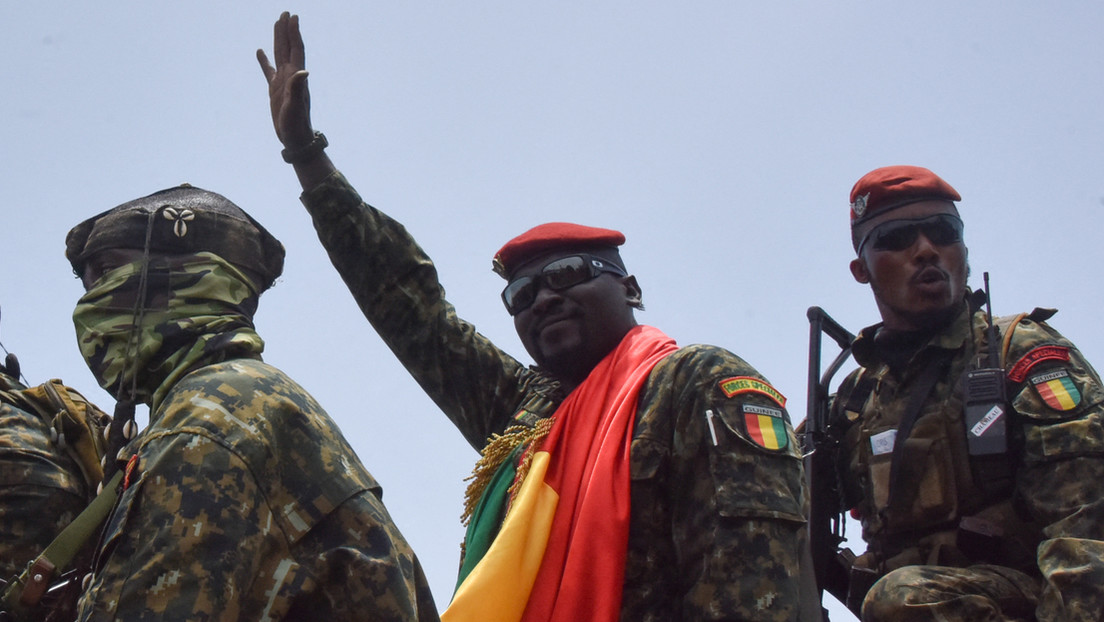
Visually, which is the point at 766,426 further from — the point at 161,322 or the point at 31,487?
the point at 31,487

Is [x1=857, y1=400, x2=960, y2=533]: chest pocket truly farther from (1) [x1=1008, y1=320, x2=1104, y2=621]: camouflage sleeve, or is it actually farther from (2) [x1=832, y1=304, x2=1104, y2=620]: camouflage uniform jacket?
(1) [x1=1008, y1=320, x2=1104, y2=621]: camouflage sleeve

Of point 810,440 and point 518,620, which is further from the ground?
point 810,440

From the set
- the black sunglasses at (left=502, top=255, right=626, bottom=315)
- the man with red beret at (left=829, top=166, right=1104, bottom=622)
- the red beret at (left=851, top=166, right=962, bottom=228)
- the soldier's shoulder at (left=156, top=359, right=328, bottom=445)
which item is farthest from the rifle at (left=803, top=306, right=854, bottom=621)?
the soldier's shoulder at (left=156, top=359, right=328, bottom=445)

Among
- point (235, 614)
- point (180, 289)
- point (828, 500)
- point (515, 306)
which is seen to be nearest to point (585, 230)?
point (515, 306)

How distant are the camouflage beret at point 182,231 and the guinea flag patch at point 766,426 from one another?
166 cm

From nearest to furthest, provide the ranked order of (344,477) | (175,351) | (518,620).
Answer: (344,477) < (175,351) < (518,620)

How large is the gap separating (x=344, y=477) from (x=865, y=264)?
128 inches

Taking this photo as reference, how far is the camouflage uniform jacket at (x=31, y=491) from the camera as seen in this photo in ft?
15.1

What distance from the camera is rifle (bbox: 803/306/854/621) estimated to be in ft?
17.9

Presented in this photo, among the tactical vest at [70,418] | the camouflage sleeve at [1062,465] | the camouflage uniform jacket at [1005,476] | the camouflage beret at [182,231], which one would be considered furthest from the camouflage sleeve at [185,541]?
the camouflage uniform jacket at [1005,476]

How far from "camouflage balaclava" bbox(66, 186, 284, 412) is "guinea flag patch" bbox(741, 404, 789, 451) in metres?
1.69

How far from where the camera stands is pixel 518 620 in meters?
4.23

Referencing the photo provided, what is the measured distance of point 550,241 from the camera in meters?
5.30

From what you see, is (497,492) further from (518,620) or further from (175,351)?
(175,351)
